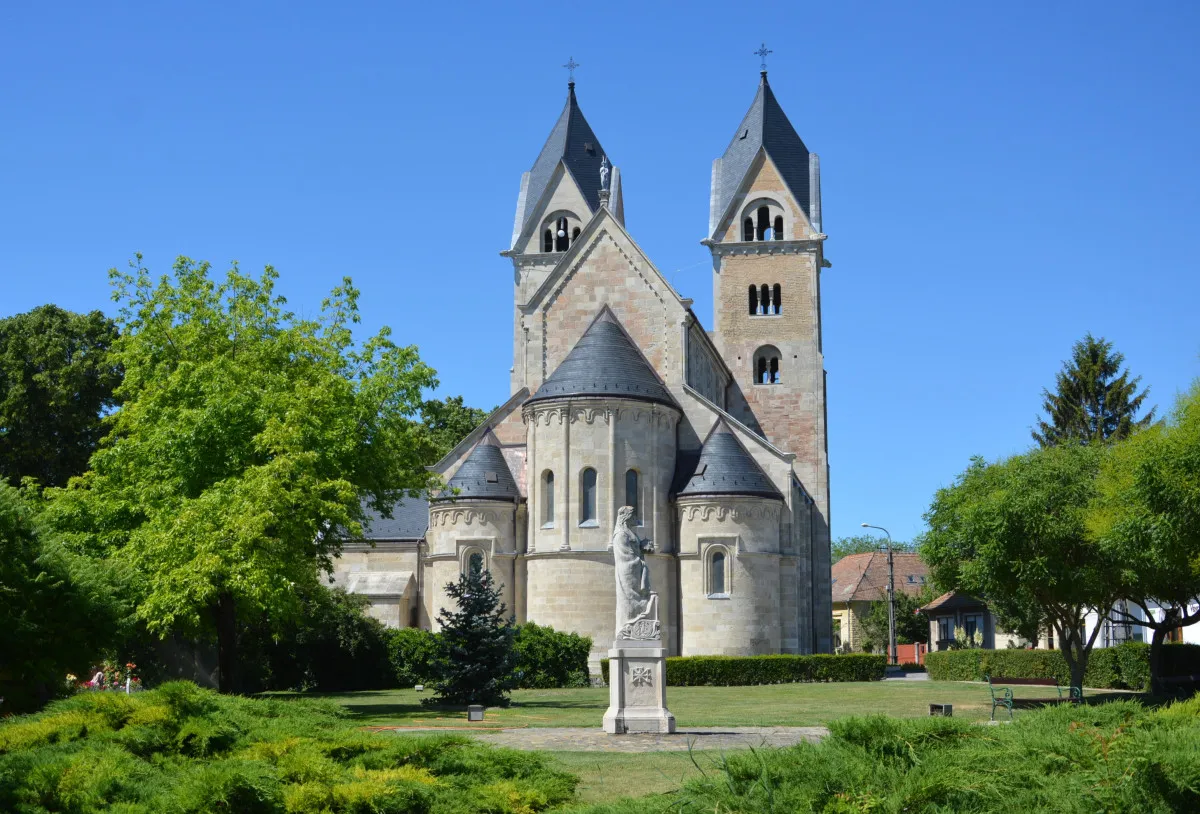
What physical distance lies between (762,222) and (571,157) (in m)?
10.7

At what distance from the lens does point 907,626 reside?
78688 mm

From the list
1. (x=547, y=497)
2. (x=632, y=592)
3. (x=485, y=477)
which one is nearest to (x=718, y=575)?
(x=547, y=497)

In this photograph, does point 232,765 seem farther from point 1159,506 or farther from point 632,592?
point 1159,506

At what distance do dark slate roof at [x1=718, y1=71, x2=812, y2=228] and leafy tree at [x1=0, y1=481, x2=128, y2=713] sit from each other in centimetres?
4390

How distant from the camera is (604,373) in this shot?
47.0m

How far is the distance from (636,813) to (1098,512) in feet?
76.5

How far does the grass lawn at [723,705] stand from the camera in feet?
83.7

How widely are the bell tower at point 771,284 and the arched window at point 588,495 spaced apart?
15400 millimetres

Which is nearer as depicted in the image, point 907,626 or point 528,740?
point 528,740

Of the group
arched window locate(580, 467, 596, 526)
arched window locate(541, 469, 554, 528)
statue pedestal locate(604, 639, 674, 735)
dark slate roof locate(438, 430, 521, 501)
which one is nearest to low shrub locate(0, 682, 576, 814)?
statue pedestal locate(604, 639, 674, 735)

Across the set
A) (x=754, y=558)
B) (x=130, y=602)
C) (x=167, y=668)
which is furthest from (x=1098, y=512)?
(x=167, y=668)

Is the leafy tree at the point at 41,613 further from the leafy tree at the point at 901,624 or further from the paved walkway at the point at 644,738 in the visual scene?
the leafy tree at the point at 901,624

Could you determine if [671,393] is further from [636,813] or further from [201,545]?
[636,813]

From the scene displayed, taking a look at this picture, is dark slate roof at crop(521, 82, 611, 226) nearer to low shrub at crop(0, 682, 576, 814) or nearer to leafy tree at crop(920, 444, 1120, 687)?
leafy tree at crop(920, 444, 1120, 687)
